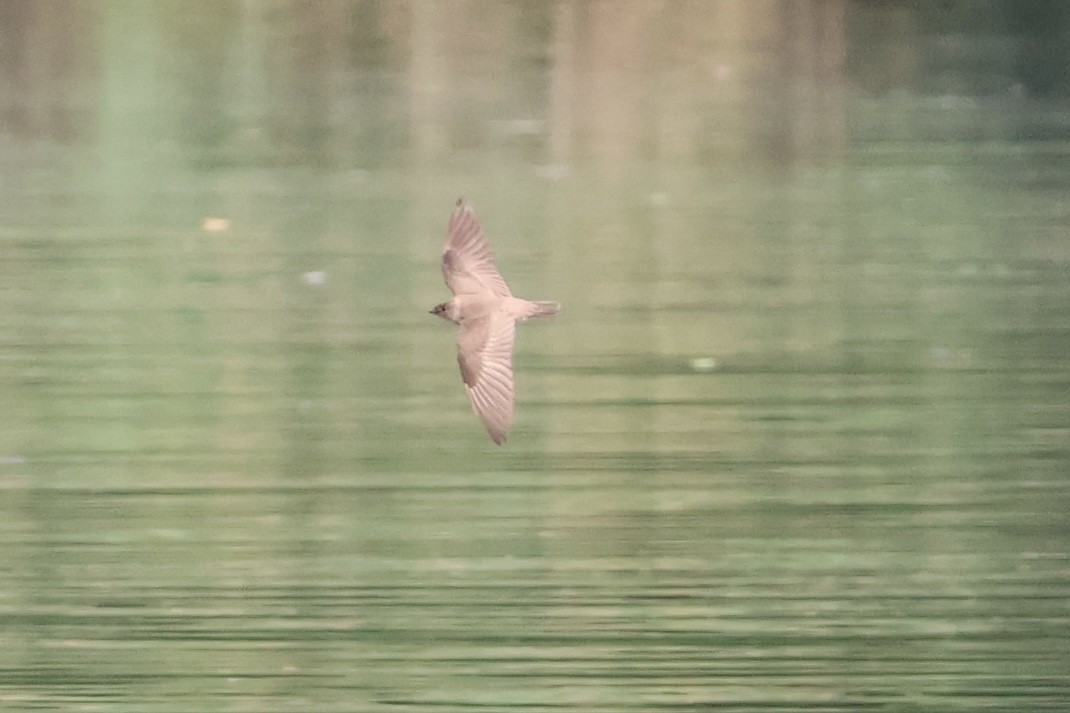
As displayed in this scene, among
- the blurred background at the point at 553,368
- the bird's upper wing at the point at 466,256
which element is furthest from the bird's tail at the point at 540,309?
the blurred background at the point at 553,368

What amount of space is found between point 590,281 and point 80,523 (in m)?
1.06

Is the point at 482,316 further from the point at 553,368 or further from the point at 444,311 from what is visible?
the point at 553,368

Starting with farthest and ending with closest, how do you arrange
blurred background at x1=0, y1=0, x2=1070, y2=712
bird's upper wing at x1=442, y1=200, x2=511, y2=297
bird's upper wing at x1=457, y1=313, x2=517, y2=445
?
bird's upper wing at x1=442, y1=200, x2=511, y2=297 < blurred background at x1=0, y1=0, x2=1070, y2=712 < bird's upper wing at x1=457, y1=313, x2=517, y2=445

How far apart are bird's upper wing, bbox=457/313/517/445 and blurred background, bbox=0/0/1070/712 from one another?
0.30m

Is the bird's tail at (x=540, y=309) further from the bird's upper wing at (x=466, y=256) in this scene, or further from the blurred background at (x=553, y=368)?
the blurred background at (x=553, y=368)

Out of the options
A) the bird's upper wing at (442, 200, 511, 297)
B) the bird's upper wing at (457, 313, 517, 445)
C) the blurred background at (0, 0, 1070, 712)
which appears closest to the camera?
the bird's upper wing at (457, 313, 517, 445)

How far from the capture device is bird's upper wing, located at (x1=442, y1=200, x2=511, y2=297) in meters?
2.92

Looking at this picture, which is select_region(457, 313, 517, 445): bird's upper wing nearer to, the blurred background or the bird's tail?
the bird's tail

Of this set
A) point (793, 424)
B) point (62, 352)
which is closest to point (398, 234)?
point (62, 352)

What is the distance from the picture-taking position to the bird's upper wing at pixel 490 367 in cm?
271

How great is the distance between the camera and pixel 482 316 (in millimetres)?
2834

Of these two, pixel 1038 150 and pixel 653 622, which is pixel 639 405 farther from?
pixel 1038 150

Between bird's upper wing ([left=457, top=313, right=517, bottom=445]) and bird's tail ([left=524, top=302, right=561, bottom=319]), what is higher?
bird's tail ([left=524, top=302, right=561, bottom=319])

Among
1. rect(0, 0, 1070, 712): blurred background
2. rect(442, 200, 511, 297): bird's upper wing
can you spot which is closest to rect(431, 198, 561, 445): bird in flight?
rect(442, 200, 511, 297): bird's upper wing
